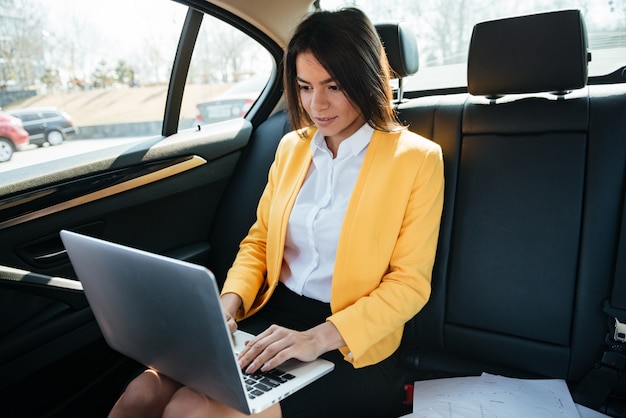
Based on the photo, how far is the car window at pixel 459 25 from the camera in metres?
1.71

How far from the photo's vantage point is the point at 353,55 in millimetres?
1347

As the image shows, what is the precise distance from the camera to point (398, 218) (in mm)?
1319

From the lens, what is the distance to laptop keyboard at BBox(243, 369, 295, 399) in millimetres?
1046

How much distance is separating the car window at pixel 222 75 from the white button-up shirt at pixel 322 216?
0.79 metres

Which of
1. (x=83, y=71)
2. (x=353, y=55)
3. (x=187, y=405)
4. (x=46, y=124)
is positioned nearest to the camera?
(x=187, y=405)

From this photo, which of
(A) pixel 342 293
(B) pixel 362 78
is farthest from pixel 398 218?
(B) pixel 362 78

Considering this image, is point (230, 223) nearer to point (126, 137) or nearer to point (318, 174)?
point (126, 137)

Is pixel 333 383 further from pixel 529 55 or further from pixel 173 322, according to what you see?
pixel 529 55

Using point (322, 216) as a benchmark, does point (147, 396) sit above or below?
below

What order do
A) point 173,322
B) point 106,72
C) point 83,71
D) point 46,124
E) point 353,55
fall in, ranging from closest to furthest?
point 173,322
point 353,55
point 46,124
point 83,71
point 106,72

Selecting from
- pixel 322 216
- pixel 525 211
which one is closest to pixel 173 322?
pixel 322 216

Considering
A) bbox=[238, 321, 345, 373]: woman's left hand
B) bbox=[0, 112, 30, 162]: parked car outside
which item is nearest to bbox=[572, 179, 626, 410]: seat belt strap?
bbox=[238, 321, 345, 373]: woman's left hand

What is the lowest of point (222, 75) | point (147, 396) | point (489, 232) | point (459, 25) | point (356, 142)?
point (147, 396)

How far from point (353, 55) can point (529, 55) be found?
18.0 inches
